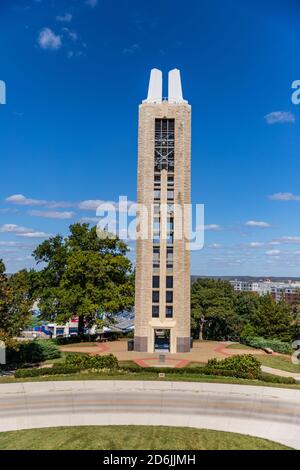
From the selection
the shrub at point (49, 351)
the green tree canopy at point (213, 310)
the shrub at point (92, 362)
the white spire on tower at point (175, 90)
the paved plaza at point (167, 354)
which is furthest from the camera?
the green tree canopy at point (213, 310)

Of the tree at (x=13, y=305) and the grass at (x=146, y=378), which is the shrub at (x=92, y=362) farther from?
the tree at (x=13, y=305)

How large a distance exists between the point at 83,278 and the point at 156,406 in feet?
96.4

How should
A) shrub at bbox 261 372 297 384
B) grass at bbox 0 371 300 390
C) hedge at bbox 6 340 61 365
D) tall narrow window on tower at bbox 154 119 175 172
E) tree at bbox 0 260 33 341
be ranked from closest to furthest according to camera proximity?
1. grass at bbox 0 371 300 390
2. shrub at bbox 261 372 297 384
3. tree at bbox 0 260 33 341
4. hedge at bbox 6 340 61 365
5. tall narrow window on tower at bbox 154 119 175 172

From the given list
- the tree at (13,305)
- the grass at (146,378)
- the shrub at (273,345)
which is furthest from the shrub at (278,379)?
the tree at (13,305)

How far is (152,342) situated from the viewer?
46.5 metres

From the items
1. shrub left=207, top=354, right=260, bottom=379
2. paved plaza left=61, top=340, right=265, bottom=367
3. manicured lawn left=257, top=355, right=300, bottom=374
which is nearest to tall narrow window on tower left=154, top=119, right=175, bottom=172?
paved plaza left=61, top=340, right=265, bottom=367

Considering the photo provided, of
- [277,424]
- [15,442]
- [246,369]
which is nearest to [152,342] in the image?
[246,369]

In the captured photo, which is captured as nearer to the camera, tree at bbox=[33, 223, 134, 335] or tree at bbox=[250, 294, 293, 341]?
tree at bbox=[33, 223, 134, 335]

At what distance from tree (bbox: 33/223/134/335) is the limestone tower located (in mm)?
7550

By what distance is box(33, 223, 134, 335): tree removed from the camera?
52.6m

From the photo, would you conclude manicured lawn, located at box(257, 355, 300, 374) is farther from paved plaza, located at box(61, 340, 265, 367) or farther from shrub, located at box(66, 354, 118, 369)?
shrub, located at box(66, 354, 118, 369)

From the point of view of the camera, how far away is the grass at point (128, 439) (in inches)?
798

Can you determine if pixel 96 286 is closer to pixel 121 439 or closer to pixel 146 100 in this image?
pixel 146 100

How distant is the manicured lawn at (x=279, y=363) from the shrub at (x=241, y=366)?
657 cm
